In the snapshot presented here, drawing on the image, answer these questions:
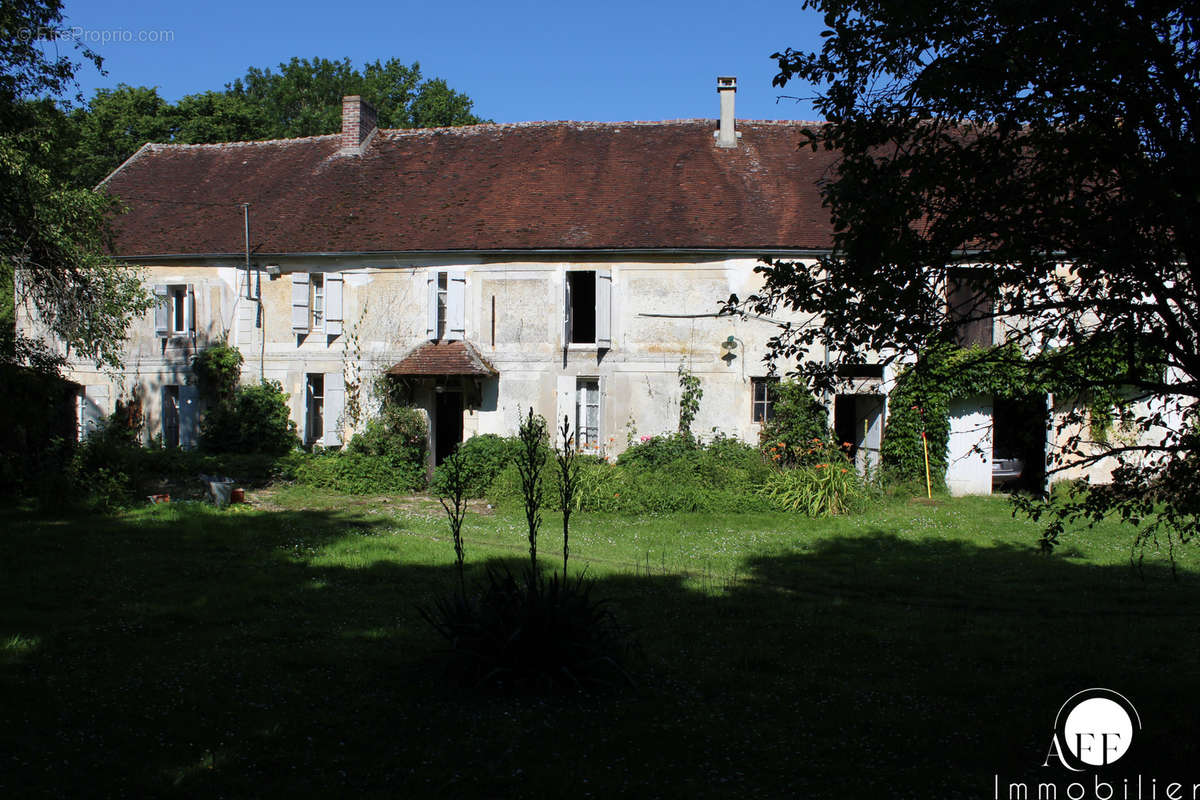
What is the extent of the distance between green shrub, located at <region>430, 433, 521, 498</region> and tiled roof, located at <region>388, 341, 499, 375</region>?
1.69 m

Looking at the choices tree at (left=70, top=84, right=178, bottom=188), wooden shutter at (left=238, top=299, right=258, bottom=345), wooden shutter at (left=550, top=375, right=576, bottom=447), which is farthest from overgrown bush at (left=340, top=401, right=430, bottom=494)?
tree at (left=70, top=84, right=178, bottom=188)

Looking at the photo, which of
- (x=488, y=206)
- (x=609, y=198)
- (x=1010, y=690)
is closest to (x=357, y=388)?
(x=488, y=206)

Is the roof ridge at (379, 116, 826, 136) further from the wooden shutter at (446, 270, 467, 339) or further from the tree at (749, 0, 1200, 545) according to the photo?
the tree at (749, 0, 1200, 545)

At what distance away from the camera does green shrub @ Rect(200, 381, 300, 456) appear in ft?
65.6

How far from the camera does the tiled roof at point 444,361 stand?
18859 millimetres

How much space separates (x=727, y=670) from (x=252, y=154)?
2196cm

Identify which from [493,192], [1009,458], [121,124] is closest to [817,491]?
[1009,458]

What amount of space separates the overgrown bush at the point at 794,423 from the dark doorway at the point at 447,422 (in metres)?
7.05

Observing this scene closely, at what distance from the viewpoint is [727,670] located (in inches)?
253

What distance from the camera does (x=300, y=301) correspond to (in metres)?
20.2

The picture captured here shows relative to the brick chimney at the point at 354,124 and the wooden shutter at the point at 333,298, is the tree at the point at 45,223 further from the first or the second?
the brick chimney at the point at 354,124

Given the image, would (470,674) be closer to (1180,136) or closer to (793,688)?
(793,688)

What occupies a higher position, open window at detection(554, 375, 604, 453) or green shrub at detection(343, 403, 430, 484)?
open window at detection(554, 375, 604, 453)

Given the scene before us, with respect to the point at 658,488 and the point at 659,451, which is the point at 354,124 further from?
the point at 658,488
